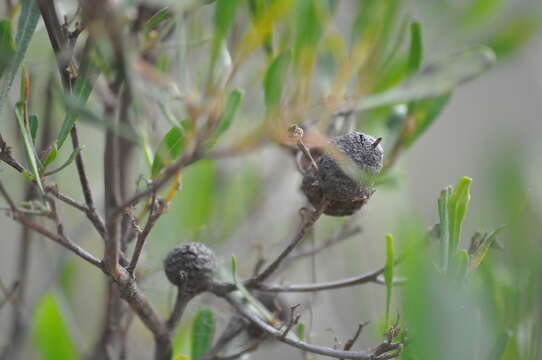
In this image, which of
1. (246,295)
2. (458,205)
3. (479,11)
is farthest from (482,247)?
(479,11)

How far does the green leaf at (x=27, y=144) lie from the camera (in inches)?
13.5

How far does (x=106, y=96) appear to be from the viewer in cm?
29

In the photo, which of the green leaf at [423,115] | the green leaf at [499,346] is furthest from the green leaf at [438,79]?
the green leaf at [499,346]

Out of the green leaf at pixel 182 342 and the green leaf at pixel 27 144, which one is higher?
the green leaf at pixel 182 342

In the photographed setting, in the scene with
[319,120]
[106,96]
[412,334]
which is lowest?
[412,334]

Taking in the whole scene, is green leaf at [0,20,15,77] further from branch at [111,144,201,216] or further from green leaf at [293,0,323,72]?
green leaf at [293,0,323,72]

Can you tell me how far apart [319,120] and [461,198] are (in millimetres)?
166

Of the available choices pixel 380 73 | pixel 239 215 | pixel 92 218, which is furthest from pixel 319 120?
pixel 239 215

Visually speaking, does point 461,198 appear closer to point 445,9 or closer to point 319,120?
point 319,120

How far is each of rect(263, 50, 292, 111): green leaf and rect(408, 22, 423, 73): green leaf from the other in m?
0.12

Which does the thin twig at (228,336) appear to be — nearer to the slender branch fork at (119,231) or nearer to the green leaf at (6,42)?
the slender branch fork at (119,231)

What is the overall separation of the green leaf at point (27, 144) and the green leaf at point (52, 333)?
34cm

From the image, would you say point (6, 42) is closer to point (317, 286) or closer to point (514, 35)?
point (317, 286)

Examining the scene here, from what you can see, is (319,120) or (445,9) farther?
(445,9)
